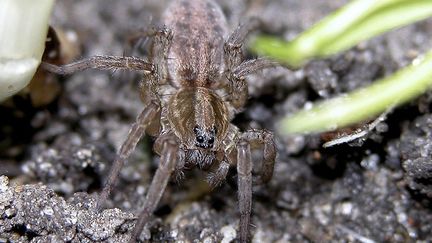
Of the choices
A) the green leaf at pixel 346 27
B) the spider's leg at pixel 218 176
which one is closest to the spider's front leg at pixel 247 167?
the spider's leg at pixel 218 176

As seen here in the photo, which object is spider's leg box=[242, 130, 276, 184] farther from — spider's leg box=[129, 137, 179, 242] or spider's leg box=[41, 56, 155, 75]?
spider's leg box=[41, 56, 155, 75]

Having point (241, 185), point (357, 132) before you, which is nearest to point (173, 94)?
point (241, 185)

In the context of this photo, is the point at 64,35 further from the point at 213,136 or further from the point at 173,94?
the point at 213,136

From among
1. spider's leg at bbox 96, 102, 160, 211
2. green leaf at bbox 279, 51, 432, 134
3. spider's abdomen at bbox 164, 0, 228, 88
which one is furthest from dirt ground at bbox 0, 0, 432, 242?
green leaf at bbox 279, 51, 432, 134

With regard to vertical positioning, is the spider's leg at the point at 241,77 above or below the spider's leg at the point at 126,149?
above

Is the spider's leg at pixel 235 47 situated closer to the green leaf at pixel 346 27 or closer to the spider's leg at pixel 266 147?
the spider's leg at pixel 266 147

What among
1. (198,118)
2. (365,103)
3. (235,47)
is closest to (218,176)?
(198,118)
